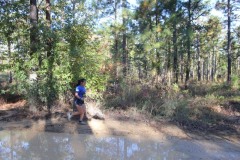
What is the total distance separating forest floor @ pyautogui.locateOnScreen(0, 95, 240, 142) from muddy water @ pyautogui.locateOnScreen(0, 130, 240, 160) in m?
0.41

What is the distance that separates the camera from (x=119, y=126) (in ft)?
26.1

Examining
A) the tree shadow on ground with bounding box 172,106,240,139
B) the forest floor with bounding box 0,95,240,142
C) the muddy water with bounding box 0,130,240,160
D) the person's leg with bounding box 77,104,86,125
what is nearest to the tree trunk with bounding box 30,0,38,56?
the forest floor with bounding box 0,95,240,142

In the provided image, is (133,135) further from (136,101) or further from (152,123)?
(136,101)

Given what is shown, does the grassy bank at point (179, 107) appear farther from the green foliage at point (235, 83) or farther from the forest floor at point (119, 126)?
the green foliage at point (235, 83)

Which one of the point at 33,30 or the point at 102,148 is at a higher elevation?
the point at 33,30

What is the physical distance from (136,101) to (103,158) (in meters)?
4.89

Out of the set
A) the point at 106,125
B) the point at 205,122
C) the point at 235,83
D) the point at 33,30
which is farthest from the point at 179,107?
the point at 235,83

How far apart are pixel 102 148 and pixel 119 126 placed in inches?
74.9

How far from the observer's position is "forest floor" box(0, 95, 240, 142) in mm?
7473

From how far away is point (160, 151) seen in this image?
19.9ft

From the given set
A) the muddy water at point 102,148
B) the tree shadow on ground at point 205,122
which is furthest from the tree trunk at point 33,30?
the tree shadow on ground at point 205,122

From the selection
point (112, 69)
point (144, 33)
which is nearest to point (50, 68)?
point (112, 69)

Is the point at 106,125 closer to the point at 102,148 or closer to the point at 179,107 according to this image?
the point at 102,148

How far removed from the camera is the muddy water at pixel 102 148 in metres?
5.53
